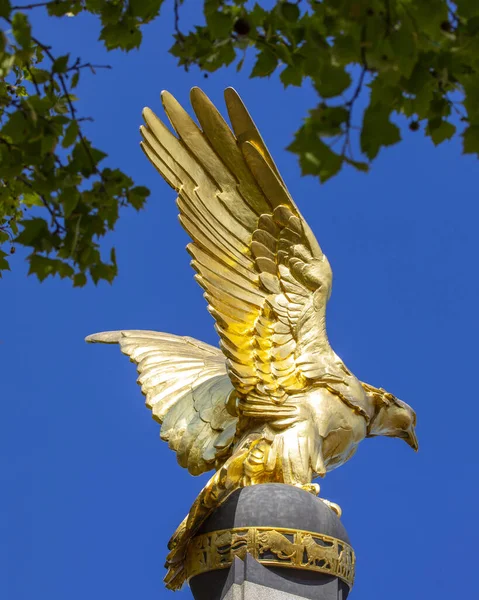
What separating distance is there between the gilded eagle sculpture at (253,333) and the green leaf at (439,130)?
2.81 metres

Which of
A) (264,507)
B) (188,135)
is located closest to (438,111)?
(264,507)

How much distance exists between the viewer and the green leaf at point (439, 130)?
3945 millimetres

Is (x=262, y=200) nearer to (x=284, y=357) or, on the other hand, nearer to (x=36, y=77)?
(x=284, y=357)

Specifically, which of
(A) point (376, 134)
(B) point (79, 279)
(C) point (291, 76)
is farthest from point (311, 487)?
(A) point (376, 134)

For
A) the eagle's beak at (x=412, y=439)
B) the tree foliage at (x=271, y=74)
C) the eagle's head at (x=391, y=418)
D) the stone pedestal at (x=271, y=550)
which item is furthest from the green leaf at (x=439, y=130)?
the eagle's beak at (x=412, y=439)

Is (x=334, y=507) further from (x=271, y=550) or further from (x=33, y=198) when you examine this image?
(x=33, y=198)

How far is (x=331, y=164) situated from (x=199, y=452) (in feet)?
12.2

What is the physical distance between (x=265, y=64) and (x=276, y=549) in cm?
282

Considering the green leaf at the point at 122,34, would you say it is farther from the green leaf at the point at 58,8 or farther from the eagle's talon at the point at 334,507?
the eagle's talon at the point at 334,507

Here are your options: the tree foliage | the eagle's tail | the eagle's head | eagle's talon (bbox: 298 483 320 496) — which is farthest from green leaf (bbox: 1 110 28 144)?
the eagle's head

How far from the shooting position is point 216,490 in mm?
6023

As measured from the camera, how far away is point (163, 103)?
7.12 m

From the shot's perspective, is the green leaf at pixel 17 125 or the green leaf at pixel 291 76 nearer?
the green leaf at pixel 17 125

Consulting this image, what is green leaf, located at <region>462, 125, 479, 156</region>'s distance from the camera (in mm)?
3744
